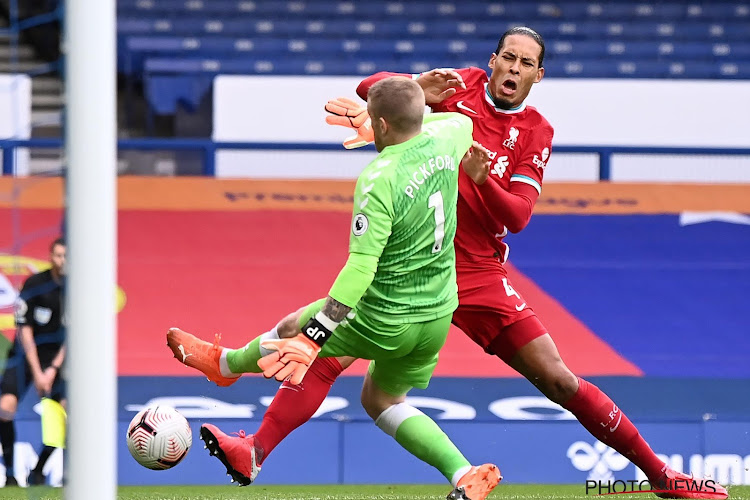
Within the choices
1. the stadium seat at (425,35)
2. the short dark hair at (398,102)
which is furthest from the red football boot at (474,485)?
the stadium seat at (425,35)

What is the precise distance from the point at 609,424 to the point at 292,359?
64.6 inches

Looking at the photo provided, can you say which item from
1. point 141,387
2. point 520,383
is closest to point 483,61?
point 520,383

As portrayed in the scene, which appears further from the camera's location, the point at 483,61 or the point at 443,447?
the point at 483,61

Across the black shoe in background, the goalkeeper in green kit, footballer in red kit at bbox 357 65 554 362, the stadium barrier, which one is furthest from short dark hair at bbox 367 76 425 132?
the stadium barrier

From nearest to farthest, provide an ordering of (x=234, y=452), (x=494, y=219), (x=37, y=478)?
(x=234, y=452)
(x=494, y=219)
(x=37, y=478)

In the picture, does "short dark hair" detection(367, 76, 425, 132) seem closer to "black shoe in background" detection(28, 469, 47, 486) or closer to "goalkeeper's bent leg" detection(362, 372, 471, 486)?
"goalkeeper's bent leg" detection(362, 372, 471, 486)

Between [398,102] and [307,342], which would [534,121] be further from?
[307,342]

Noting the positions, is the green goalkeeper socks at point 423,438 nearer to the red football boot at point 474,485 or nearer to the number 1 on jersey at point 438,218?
the red football boot at point 474,485

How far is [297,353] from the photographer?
4.11 meters

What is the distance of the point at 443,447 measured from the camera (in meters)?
4.51

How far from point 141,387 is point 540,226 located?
3.23 m

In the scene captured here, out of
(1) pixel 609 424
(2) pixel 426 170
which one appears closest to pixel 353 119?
(2) pixel 426 170

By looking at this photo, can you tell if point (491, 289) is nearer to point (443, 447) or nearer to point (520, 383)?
point (443, 447)

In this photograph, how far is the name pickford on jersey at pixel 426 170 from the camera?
13.5 ft
